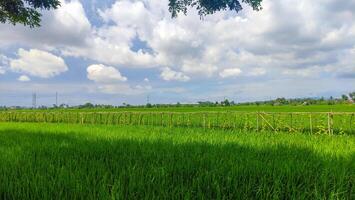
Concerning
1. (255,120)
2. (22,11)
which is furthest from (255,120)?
(22,11)

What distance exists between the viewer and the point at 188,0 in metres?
8.17

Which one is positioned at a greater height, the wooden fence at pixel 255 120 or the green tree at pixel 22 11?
the green tree at pixel 22 11

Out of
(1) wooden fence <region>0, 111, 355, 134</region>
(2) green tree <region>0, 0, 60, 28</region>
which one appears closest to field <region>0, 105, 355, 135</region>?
(1) wooden fence <region>0, 111, 355, 134</region>

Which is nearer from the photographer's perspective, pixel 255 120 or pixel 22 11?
pixel 22 11

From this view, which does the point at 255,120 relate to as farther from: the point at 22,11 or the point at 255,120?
the point at 22,11

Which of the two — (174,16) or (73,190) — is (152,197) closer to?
(73,190)

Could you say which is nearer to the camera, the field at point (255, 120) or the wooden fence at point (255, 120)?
the field at point (255, 120)

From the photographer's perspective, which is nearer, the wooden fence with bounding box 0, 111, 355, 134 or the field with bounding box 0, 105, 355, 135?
the field with bounding box 0, 105, 355, 135

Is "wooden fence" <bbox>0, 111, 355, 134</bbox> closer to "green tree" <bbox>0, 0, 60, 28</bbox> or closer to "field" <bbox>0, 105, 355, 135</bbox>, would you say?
"field" <bbox>0, 105, 355, 135</bbox>

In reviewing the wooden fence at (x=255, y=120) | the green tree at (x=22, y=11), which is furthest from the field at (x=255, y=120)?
the green tree at (x=22, y=11)

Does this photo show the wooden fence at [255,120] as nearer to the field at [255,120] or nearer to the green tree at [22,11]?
the field at [255,120]

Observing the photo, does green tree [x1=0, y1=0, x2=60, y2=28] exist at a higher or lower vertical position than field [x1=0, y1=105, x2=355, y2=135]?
higher

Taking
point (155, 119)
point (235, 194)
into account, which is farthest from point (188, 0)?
point (155, 119)

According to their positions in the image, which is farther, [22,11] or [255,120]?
[255,120]
